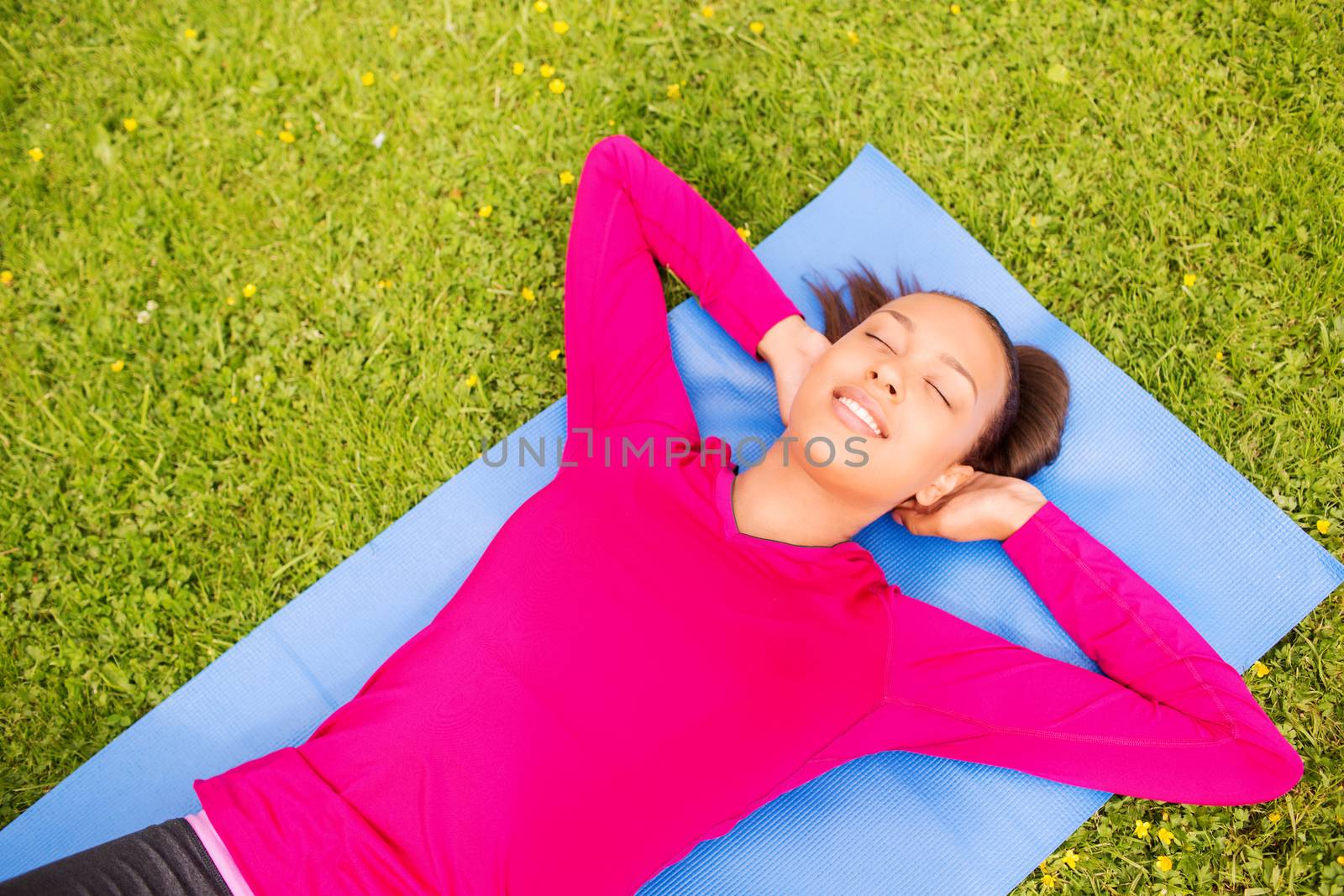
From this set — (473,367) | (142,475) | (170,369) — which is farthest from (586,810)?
(170,369)

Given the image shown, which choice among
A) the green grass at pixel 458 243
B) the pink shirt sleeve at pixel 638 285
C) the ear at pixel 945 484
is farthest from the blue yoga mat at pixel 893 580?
the ear at pixel 945 484

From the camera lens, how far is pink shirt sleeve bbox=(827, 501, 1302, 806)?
2426 mm

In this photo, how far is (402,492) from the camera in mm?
3184

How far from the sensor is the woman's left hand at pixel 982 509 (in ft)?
8.91

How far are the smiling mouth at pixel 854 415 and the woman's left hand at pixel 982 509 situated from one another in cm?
55

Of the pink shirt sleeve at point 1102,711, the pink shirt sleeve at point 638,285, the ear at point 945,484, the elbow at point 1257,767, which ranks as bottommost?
the elbow at point 1257,767

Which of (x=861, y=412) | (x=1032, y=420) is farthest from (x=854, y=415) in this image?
(x=1032, y=420)

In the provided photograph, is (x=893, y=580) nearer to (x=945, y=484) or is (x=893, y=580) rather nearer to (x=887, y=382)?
(x=945, y=484)

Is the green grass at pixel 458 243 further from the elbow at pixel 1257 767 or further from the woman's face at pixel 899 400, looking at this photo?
the woman's face at pixel 899 400

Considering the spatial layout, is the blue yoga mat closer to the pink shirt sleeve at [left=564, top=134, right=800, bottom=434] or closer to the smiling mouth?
the pink shirt sleeve at [left=564, top=134, right=800, bottom=434]

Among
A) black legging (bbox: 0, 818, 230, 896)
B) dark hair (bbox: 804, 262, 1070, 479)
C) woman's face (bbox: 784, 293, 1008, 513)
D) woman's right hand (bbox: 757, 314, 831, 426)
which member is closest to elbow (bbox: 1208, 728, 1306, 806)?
dark hair (bbox: 804, 262, 1070, 479)

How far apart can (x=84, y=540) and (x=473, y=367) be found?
4.52 ft

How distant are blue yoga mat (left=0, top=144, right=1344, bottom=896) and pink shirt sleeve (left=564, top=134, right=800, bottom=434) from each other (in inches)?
12.0

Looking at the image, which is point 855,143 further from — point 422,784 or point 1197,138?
point 422,784
